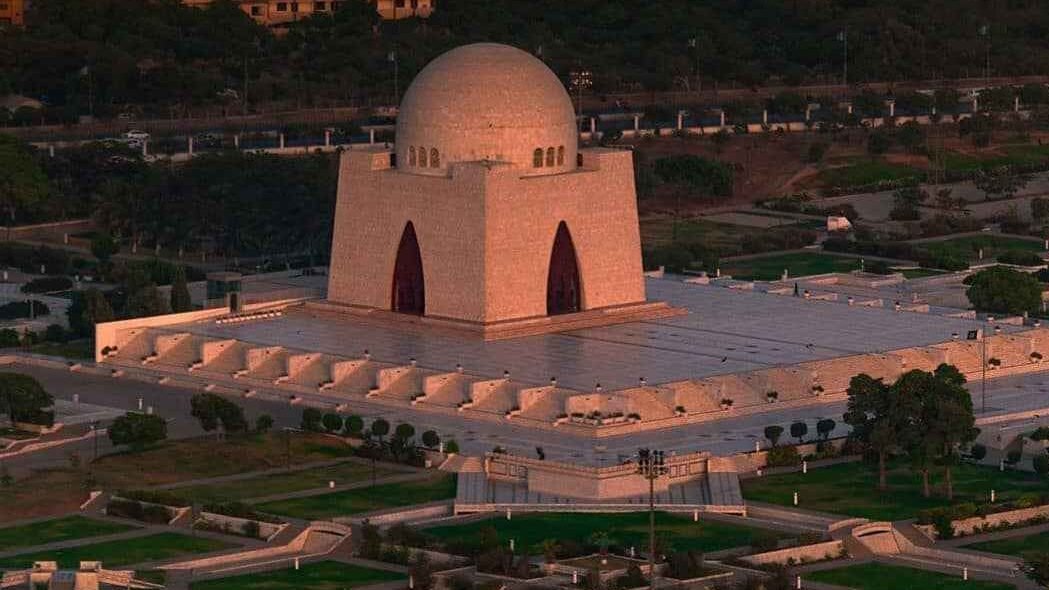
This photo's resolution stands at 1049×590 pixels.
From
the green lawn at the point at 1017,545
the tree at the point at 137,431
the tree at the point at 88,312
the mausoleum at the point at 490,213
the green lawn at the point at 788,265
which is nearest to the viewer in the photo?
the green lawn at the point at 1017,545

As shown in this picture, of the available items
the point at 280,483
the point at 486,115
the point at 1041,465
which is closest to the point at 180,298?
the point at 486,115

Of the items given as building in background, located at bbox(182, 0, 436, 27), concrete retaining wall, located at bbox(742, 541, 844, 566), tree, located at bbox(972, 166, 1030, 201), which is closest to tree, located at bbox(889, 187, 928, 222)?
tree, located at bbox(972, 166, 1030, 201)

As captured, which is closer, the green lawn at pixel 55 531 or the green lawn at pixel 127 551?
the green lawn at pixel 127 551

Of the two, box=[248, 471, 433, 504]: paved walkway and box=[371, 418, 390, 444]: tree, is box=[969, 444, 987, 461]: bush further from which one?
box=[371, 418, 390, 444]: tree

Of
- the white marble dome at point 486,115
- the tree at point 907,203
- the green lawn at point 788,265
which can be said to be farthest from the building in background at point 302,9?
the white marble dome at point 486,115

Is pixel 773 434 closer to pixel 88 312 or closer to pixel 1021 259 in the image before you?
pixel 88 312

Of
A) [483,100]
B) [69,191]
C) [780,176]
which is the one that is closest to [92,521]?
[483,100]

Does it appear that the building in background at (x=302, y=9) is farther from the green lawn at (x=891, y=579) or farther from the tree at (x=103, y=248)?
the green lawn at (x=891, y=579)
